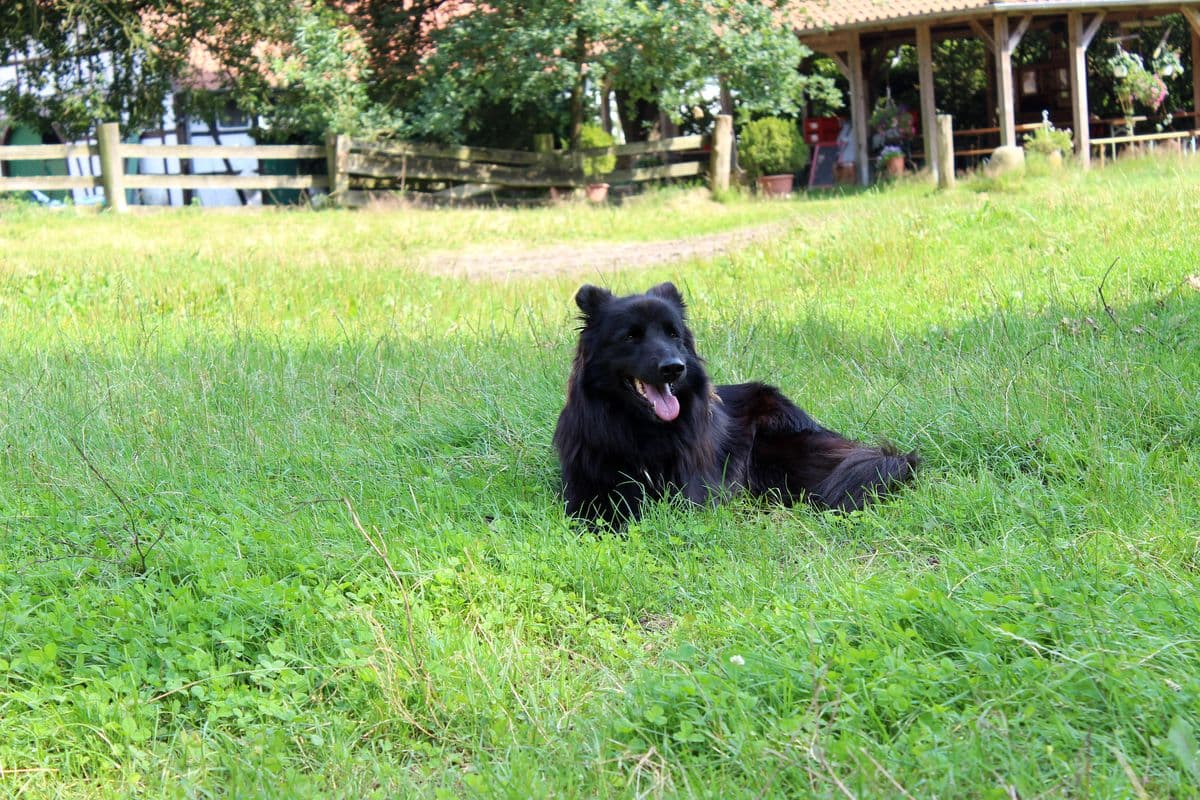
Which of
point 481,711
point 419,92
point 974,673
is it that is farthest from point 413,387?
point 419,92

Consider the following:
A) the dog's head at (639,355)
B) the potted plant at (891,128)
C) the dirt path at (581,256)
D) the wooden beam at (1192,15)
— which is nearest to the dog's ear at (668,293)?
the dog's head at (639,355)

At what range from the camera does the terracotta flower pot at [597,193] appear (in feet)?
70.2

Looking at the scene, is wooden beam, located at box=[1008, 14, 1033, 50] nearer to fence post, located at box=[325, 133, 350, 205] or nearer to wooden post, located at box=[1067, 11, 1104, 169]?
wooden post, located at box=[1067, 11, 1104, 169]

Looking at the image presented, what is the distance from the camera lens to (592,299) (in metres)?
4.98

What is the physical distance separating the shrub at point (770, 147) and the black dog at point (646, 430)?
18318 mm

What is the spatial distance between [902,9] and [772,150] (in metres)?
3.59

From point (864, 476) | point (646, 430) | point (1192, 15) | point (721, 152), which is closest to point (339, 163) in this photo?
point (721, 152)

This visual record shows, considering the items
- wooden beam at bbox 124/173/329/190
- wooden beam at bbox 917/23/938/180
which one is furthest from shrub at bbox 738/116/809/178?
wooden beam at bbox 124/173/329/190

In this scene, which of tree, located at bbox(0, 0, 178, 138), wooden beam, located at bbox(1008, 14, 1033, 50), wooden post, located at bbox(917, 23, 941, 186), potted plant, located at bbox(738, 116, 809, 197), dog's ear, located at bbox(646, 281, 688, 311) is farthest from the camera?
potted plant, located at bbox(738, 116, 809, 197)

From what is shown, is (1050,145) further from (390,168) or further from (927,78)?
(390,168)

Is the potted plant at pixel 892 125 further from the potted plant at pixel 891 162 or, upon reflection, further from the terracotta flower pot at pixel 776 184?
the terracotta flower pot at pixel 776 184

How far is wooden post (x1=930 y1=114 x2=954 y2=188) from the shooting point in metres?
17.1

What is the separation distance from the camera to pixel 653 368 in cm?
464

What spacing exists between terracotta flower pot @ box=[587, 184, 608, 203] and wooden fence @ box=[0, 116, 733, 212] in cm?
34
